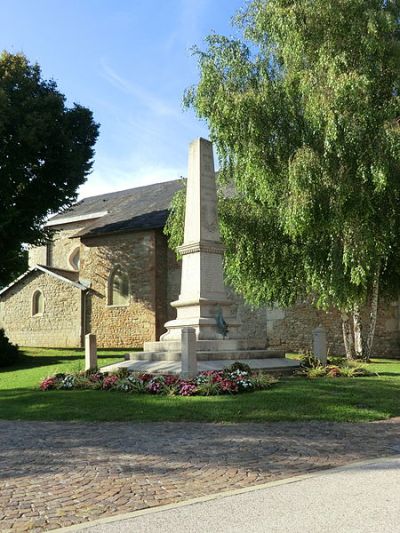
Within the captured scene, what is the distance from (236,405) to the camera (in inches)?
354

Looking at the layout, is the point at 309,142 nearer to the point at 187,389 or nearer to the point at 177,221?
the point at 177,221

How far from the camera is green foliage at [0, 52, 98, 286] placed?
2280 cm

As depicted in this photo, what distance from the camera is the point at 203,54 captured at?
18500 millimetres

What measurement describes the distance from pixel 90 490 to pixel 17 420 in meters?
4.80

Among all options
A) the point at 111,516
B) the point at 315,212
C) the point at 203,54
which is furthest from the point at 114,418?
the point at 203,54

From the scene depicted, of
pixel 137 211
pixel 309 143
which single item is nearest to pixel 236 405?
pixel 309 143

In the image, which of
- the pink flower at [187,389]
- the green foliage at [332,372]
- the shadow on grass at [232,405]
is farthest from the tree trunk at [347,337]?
the pink flower at [187,389]

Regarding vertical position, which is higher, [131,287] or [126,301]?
[131,287]

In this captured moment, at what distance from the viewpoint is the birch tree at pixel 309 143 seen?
1474cm

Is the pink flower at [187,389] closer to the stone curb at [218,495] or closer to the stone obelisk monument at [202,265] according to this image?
the stone obelisk monument at [202,265]

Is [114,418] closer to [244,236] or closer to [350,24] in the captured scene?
[244,236]

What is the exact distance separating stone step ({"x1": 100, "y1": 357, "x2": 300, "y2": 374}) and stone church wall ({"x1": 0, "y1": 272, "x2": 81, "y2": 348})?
53.1 feet

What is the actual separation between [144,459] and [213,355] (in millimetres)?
6888

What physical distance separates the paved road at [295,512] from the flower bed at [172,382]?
560 cm
